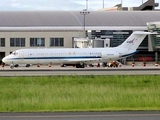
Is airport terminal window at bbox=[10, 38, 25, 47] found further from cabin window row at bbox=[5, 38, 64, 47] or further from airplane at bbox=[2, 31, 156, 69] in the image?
airplane at bbox=[2, 31, 156, 69]

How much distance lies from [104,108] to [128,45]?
52.4m

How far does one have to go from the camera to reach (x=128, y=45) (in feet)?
233

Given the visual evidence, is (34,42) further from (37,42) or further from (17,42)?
(17,42)

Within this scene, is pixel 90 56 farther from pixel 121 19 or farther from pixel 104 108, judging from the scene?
pixel 104 108

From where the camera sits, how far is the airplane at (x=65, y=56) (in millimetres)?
65938

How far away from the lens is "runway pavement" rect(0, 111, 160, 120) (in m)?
15.9

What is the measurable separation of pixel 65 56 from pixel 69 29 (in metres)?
31.3

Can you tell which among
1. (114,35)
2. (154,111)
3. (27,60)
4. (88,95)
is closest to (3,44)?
(114,35)

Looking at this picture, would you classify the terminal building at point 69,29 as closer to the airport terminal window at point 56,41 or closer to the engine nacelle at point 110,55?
the airport terminal window at point 56,41

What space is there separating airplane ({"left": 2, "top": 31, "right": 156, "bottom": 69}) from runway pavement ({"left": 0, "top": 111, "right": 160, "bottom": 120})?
4894 centimetres

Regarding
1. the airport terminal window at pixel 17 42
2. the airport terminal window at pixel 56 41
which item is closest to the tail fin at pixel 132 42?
the airport terminal window at pixel 56 41

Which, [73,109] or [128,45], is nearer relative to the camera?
[73,109]

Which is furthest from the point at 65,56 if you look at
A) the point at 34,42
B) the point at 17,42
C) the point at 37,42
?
the point at 17,42

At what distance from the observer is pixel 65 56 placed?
67.7m
